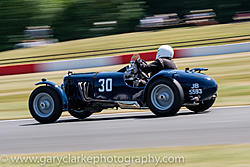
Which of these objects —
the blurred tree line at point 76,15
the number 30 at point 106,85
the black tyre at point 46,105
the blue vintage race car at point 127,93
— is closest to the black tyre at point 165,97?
the blue vintage race car at point 127,93

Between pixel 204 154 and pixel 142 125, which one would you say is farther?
pixel 142 125

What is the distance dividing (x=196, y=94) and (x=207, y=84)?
0.86 feet

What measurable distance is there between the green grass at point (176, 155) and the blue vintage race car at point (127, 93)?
7.93 ft

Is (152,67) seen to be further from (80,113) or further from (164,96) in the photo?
(80,113)

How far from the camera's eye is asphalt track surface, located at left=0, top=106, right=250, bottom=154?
6547 mm

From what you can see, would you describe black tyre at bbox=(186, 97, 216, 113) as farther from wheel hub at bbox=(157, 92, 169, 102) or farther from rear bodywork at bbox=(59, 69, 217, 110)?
wheel hub at bbox=(157, 92, 169, 102)

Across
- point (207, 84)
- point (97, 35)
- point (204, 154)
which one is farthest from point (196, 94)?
point (97, 35)

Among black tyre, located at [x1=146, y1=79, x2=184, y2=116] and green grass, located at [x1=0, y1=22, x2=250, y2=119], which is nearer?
black tyre, located at [x1=146, y1=79, x2=184, y2=116]

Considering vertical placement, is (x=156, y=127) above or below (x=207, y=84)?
below

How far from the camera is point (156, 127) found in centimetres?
757

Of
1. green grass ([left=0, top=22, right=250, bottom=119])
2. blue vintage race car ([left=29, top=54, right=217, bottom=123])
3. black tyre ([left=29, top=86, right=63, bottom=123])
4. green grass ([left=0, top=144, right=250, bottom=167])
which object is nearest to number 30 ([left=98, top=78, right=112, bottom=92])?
blue vintage race car ([left=29, top=54, right=217, bottom=123])

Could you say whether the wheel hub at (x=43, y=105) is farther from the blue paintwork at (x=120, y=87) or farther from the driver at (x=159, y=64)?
the driver at (x=159, y=64)

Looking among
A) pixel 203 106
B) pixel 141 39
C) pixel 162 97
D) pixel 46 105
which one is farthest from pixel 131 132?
pixel 141 39

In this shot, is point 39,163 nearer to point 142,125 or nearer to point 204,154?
point 204,154
